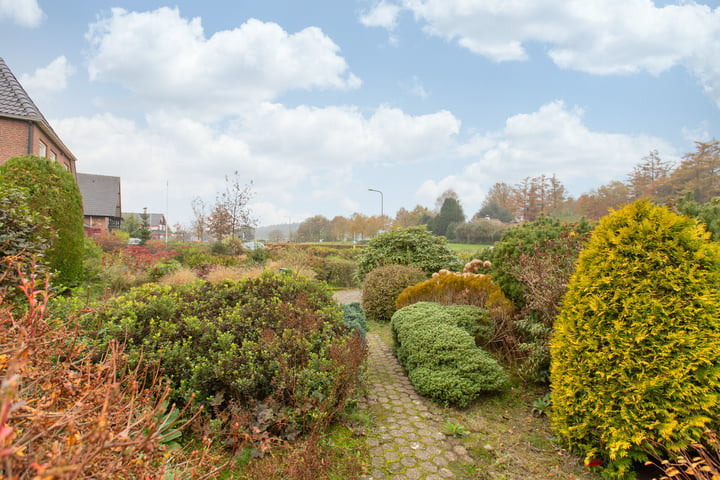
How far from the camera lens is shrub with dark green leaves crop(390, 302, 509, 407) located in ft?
13.3

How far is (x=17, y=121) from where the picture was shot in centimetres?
1642

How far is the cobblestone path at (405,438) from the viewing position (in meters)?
2.97

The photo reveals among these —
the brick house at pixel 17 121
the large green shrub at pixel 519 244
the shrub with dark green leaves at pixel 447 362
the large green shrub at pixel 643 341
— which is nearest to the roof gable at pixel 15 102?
the brick house at pixel 17 121

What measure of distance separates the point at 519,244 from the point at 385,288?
3.55 metres

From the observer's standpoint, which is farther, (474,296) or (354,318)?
(474,296)

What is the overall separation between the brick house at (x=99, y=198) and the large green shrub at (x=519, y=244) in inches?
1411

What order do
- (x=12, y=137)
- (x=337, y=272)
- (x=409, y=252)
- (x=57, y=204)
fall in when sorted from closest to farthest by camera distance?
(x=57, y=204) → (x=409, y=252) → (x=337, y=272) → (x=12, y=137)

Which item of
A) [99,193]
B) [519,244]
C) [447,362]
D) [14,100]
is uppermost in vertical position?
[14,100]

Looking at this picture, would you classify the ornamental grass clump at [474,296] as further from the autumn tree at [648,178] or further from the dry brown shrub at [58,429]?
the autumn tree at [648,178]

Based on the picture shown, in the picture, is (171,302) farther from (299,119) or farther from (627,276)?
(299,119)

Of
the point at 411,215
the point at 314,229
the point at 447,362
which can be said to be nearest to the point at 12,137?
the point at 447,362

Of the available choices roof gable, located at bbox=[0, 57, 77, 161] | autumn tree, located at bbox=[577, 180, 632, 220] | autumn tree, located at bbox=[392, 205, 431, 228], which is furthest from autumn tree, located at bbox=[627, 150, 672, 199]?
roof gable, located at bbox=[0, 57, 77, 161]

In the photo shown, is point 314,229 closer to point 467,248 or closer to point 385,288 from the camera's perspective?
point 467,248

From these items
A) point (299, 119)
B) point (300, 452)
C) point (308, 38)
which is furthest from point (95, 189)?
point (300, 452)
